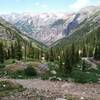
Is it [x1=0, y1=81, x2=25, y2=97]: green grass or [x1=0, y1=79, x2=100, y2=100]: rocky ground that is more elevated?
[x1=0, y1=81, x2=25, y2=97]: green grass

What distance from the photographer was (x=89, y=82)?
69.5 m

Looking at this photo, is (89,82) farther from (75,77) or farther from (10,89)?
(10,89)

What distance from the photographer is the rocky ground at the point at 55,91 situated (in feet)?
161

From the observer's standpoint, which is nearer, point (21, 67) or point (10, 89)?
point (10, 89)

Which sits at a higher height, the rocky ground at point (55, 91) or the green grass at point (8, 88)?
the green grass at point (8, 88)

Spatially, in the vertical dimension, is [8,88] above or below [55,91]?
above

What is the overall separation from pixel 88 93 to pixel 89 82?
1479cm

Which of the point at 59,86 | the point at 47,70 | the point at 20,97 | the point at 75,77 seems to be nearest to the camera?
the point at 20,97

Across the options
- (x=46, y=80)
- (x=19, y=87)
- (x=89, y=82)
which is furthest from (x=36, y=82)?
(x=89, y=82)

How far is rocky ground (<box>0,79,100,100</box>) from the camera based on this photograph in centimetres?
4912

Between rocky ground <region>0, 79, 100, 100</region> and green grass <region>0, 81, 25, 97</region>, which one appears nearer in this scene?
rocky ground <region>0, 79, 100, 100</region>

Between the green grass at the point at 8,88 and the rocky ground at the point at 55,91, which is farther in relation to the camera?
the green grass at the point at 8,88

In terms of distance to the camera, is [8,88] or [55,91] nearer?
[8,88]

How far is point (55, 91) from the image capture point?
54969 millimetres
